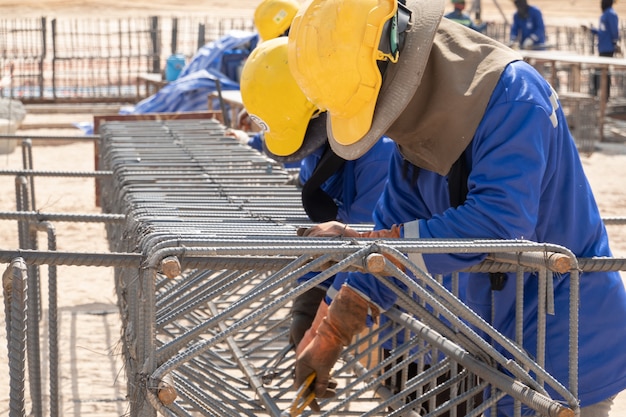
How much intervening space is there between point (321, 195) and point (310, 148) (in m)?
0.34

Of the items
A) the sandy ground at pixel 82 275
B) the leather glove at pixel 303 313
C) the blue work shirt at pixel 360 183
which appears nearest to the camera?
the leather glove at pixel 303 313

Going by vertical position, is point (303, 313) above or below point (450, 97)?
below

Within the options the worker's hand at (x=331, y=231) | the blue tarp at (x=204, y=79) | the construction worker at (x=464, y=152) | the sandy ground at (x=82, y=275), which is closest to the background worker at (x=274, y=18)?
the sandy ground at (x=82, y=275)

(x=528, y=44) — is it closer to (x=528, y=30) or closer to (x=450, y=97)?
(x=528, y=30)

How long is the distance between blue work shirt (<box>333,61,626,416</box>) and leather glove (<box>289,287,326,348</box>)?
0.61m

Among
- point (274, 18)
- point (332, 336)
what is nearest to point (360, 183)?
point (332, 336)

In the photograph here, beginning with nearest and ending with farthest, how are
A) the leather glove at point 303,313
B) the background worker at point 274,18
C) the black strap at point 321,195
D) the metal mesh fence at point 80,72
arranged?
1. the leather glove at point 303,313
2. the black strap at point 321,195
3. the background worker at point 274,18
4. the metal mesh fence at point 80,72

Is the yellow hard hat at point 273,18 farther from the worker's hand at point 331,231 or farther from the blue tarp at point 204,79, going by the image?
the worker's hand at point 331,231

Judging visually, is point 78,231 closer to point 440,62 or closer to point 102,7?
point 440,62

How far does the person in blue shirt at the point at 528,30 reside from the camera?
66.9 ft

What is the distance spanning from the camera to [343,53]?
2736 millimetres

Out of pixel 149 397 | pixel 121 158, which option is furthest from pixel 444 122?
pixel 121 158

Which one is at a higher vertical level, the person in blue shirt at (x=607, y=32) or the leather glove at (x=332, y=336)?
the leather glove at (x=332, y=336)

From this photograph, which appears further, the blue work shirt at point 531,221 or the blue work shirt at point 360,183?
the blue work shirt at point 360,183
